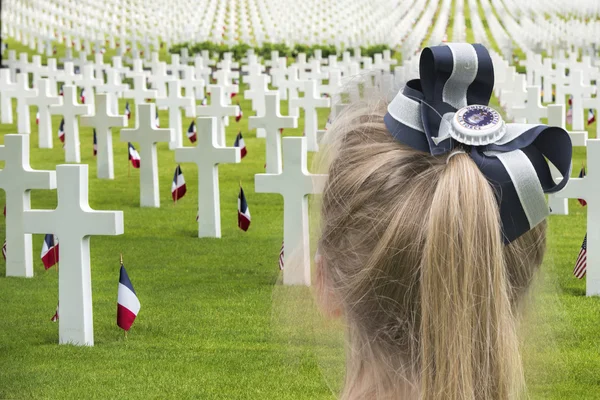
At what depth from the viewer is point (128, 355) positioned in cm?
576

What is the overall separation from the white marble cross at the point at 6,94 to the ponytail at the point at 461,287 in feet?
49.5

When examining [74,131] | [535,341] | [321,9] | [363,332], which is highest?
[363,332]

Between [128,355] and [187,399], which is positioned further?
[128,355]

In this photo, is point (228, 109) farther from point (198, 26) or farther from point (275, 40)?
point (198, 26)

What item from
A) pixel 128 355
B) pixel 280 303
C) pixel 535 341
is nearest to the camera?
pixel 535 341

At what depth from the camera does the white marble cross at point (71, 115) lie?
43.0 feet

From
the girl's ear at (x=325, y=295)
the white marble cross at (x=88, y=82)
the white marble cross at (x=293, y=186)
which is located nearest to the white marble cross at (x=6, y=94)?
the white marble cross at (x=88, y=82)

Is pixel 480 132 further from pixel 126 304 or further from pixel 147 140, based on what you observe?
pixel 147 140

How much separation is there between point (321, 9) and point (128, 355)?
3706 centimetres

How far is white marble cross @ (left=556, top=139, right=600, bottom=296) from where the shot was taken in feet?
21.8

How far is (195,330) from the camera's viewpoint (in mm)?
6238

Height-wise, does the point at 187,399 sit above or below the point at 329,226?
below

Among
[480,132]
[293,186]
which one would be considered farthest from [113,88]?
[480,132]

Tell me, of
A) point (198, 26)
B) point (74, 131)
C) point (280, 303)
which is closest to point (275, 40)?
point (198, 26)
